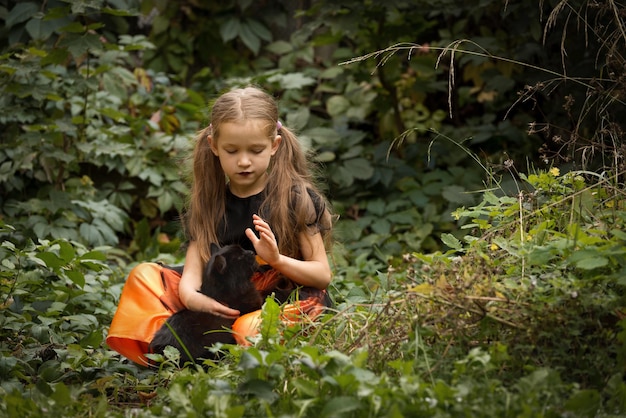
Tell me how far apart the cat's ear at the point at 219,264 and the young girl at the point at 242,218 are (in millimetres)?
139

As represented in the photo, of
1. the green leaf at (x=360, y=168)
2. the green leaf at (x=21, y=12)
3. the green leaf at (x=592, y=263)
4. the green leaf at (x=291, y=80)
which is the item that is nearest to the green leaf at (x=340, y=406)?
the green leaf at (x=592, y=263)

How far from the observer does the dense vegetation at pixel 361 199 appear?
2.58 meters

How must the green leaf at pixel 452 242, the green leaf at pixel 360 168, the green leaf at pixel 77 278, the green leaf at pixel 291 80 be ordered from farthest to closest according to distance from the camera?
the green leaf at pixel 291 80 → the green leaf at pixel 360 168 → the green leaf at pixel 77 278 → the green leaf at pixel 452 242


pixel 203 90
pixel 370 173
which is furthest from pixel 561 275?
pixel 203 90

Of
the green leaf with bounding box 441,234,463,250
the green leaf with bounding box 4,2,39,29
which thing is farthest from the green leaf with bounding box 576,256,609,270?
the green leaf with bounding box 4,2,39,29

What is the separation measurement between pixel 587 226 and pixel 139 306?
75.2 inches

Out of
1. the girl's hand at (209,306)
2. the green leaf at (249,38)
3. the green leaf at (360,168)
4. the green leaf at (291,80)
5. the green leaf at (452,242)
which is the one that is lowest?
the green leaf at (360,168)

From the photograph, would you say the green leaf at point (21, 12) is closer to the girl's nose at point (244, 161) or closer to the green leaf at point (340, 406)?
the girl's nose at point (244, 161)

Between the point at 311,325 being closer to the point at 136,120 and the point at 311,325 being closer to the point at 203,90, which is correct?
the point at 136,120

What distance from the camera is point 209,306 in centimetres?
349

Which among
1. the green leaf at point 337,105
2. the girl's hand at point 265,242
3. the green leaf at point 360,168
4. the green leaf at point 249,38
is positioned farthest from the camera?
the green leaf at point 249,38

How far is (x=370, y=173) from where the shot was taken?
6.10m

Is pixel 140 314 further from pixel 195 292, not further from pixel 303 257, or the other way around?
pixel 303 257

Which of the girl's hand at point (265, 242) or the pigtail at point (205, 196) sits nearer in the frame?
the girl's hand at point (265, 242)
